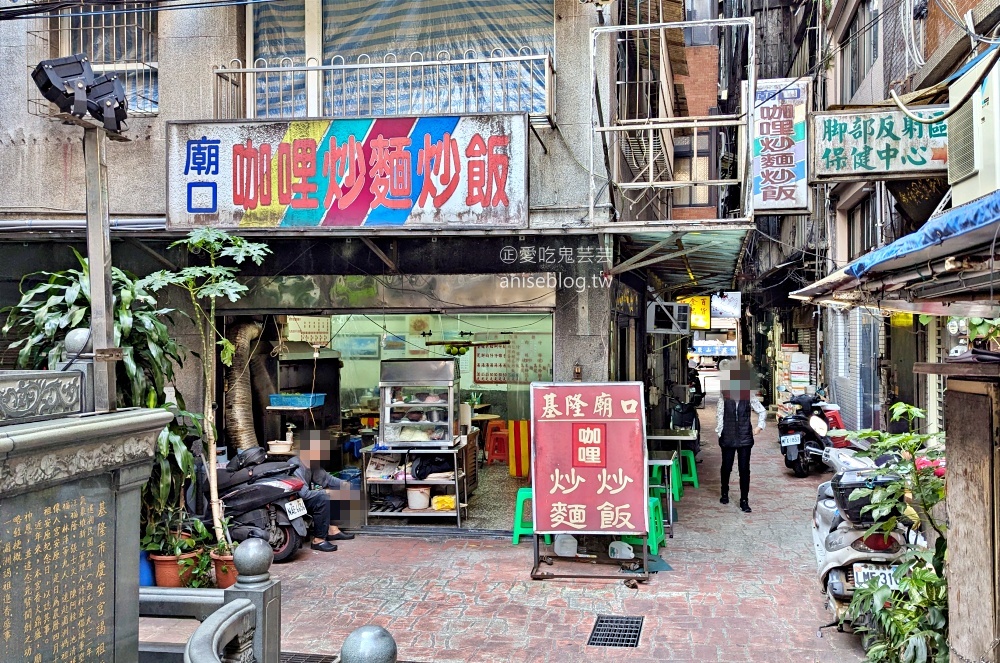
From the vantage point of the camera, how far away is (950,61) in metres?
9.01

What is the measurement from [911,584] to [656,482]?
244 inches

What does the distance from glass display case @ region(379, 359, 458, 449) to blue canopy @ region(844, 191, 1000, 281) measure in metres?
7.48

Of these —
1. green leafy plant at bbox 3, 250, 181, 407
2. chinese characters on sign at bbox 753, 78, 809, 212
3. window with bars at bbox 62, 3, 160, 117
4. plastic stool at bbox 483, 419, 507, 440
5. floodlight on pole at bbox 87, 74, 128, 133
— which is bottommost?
plastic stool at bbox 483, 419, 507, 440

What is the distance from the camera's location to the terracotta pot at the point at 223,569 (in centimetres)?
820

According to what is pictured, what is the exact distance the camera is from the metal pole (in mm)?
4379

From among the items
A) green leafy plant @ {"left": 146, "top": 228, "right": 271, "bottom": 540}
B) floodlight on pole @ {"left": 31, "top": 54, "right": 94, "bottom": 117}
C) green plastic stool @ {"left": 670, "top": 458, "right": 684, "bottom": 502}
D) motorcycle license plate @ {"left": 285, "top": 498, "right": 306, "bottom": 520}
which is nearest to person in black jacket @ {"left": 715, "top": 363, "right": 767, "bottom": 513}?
green plastic stool @ {"left": 670, "top": 458, "right": 684, "bottom": 502}

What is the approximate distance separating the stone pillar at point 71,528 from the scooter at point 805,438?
502 inches

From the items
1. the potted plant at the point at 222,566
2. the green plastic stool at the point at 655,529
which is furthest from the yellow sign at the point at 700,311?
the potted plant at the point at 222,566

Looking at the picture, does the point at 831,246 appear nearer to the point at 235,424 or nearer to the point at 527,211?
the point at 527,211

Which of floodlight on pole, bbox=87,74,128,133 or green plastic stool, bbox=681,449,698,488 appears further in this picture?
green plastic stool, bbox=681,449,698,488

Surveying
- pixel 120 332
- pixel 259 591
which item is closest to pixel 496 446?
pixel 120 332

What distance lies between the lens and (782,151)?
11.5 m

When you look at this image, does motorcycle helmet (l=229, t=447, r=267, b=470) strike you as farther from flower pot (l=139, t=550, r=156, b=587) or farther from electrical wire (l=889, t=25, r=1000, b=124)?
electrical wire (l=889, t=25, r=1000, b=124)

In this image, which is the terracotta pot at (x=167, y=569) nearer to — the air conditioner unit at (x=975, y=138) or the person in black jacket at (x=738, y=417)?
the person in black jacket at (x=738, y=417)
